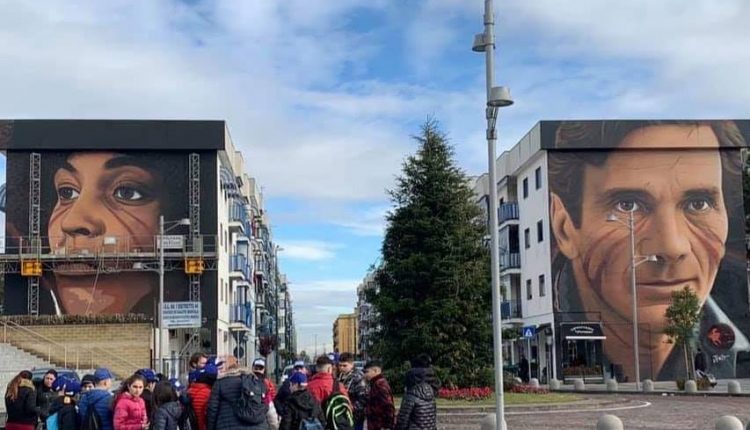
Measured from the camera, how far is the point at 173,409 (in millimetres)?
9453

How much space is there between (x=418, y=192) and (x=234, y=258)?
3217cm

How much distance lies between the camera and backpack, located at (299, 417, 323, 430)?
9805mm

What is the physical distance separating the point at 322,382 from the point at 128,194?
44.0 meters

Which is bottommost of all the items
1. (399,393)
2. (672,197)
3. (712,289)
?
(399,393)

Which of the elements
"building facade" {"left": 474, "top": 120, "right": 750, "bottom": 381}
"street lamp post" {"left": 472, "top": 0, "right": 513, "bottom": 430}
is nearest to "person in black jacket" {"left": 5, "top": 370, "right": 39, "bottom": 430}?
"street lamp post" {"left": 472, "top": 0, "right": 513, "bottom": 430}

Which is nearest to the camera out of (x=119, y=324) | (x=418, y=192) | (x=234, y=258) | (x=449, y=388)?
(x=449, y=388)

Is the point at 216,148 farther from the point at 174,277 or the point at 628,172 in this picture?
the point at 628,172

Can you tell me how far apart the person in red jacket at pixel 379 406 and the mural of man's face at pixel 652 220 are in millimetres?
45229

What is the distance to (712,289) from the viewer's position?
55469 mm

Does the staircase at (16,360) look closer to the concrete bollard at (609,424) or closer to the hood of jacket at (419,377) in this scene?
the concrete bollard at (609,424)

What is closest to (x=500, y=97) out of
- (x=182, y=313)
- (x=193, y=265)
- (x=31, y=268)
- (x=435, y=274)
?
(x=435, y=274)

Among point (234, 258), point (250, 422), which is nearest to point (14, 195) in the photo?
point (234, 258)

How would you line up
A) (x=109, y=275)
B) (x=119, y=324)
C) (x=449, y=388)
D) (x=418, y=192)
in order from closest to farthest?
(x=449, y=388) < (x=418, y=192) < (x=119, y=324) < (x=109, y=275)

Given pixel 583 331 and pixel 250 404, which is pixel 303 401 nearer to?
pixel 250 404
